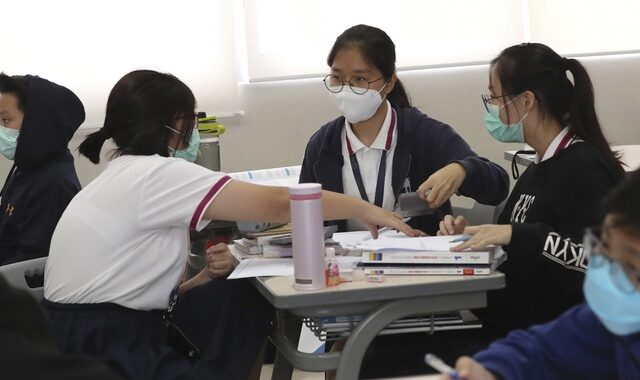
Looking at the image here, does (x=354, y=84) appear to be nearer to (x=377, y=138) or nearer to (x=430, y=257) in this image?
(x=377, y=138)

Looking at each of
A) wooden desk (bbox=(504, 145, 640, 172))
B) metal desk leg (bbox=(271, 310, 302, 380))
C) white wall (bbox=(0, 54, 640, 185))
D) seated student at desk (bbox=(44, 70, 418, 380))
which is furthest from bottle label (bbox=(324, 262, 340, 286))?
white wall (bbox=(0, 54, 640, 185))

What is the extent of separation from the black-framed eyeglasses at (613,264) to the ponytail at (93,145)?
4.67 feet

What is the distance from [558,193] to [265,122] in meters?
2.57

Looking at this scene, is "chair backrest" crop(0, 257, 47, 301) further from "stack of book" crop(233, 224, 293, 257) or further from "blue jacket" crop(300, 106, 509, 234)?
"blue jacket" crop(300, 106, 509, 234)

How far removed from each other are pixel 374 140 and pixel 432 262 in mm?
946

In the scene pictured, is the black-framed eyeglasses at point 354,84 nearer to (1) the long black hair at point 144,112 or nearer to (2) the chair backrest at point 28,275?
(1) the long black hair at point 144,112

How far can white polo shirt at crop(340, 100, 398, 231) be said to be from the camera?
111 inches

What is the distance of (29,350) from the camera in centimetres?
107

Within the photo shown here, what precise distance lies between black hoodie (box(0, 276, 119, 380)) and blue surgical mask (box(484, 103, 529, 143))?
1648mm

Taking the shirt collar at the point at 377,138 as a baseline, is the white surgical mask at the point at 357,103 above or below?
above

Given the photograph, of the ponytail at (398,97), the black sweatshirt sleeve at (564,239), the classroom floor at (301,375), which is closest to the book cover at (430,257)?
the black sweatshirt sleeve at (564,239)

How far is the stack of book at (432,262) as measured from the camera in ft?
6.37

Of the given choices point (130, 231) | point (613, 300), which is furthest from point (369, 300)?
point (613, 300)

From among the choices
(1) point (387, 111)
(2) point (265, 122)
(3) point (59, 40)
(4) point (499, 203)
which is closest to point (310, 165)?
(1) point (387, 111)
